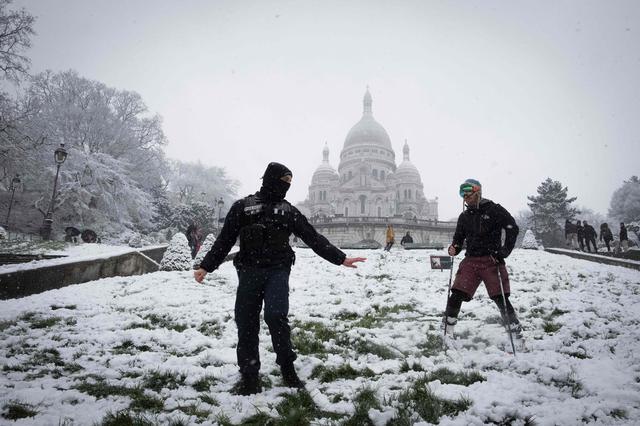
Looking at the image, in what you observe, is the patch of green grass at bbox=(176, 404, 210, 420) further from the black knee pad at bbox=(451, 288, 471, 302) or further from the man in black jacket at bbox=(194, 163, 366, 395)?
the black knee pad at bbox=(451, 288, 471, 302)

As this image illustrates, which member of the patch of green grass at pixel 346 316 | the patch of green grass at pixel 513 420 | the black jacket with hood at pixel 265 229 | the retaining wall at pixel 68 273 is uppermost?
the black jacket with hood at pixel 265 229

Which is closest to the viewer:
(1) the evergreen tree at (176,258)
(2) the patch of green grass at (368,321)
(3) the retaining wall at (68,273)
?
(2) the patch of green grass at (368,321)

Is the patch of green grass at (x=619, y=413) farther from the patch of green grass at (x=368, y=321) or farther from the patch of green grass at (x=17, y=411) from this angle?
the patch of green grass at (x=17, y=411)

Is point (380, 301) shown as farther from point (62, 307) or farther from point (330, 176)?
point (330, 176)

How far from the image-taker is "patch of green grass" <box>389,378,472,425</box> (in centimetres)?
245

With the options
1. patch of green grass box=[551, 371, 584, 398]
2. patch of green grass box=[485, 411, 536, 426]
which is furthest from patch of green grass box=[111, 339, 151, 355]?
patch of green grass box=[551, 371, 584, 398]

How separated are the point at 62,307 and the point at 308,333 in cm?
443

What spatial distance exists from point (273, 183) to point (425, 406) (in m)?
2.30

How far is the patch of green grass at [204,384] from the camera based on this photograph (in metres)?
3.09

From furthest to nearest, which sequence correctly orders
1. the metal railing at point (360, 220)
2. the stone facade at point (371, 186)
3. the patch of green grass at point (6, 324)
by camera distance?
the stone facade at point (371, 186) < the metal railing at point (360, 220) < the patch of green grass at point (6, 324)

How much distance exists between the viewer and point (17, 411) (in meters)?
2.40

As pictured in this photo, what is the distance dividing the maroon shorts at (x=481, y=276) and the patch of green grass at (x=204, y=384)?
10.2 feet

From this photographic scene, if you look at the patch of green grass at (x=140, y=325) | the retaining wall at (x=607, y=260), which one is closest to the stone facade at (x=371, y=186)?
the retaining wall at (x=607, y=260)

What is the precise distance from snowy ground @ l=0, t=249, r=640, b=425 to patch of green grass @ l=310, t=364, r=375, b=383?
0.05 feet
